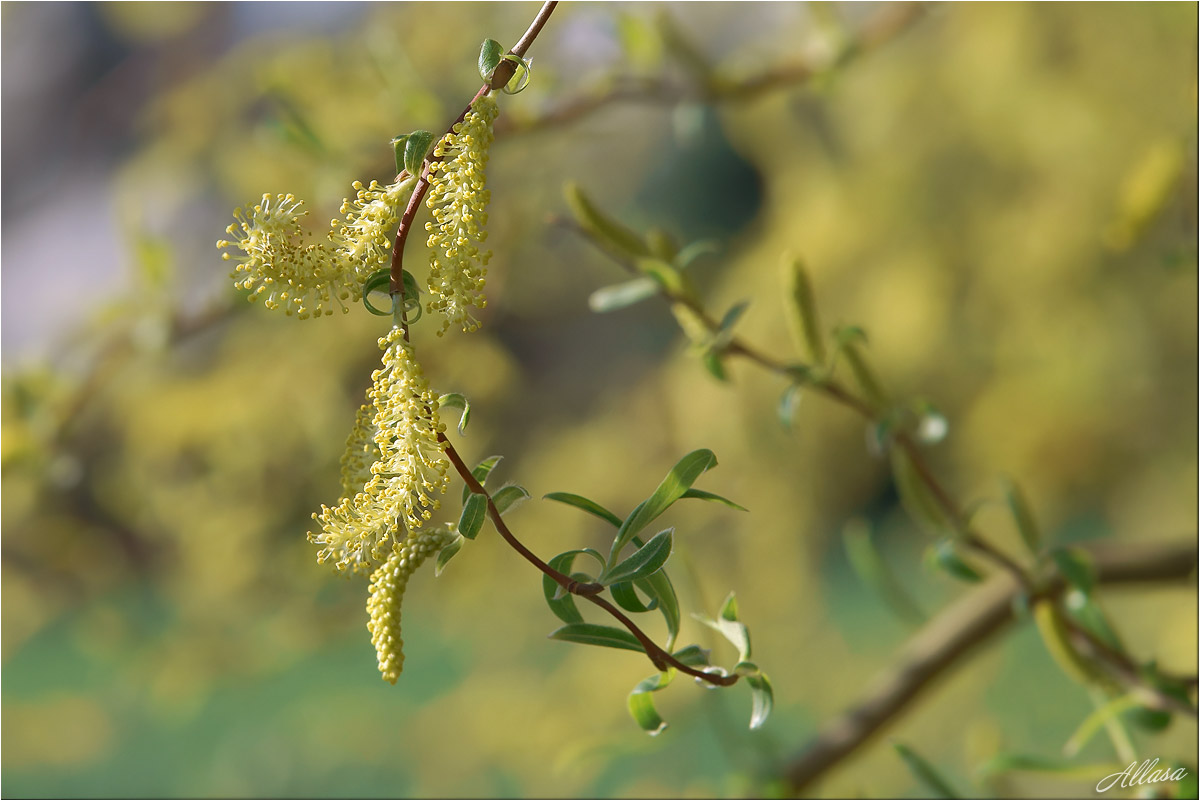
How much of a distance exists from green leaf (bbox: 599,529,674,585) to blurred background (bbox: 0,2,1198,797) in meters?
0.23

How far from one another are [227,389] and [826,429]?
1.59ft

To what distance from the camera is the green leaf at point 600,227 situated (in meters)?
0.23

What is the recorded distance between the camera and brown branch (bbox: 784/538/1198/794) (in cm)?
37

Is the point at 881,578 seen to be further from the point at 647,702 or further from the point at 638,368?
the point at 638,368

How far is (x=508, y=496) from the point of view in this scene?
150 millimetres

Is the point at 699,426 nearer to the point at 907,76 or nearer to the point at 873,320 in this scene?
the point at 873,320

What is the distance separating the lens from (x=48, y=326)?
37.2 inches

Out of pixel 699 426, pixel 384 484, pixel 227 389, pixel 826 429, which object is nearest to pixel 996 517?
pixel 826 429

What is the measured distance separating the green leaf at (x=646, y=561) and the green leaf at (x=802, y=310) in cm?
11

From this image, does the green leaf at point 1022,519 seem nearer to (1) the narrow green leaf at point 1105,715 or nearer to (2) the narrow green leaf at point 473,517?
(1) the narrow green leaf at point 1105,715

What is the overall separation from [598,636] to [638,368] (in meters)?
0.79

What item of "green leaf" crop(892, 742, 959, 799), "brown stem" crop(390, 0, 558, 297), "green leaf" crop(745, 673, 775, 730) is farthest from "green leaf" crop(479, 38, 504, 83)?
"green leaf" crop(892, 742, 959, 799)

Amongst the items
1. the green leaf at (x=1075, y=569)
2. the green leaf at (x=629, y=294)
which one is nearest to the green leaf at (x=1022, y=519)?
the green leaf at (x=1075, y=569)

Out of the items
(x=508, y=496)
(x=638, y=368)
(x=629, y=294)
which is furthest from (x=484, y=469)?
(x=638, y=368)
